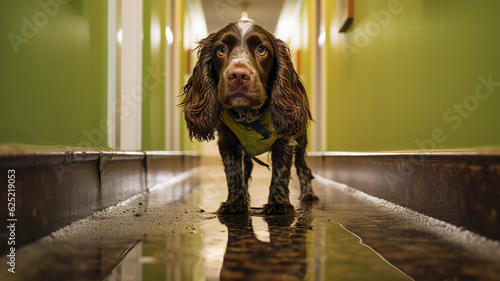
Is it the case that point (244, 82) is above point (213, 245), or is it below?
above

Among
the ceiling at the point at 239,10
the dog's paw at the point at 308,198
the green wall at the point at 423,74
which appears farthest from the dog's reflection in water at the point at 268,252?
the ceiling at the point at 239,10

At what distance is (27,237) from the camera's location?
114 cm

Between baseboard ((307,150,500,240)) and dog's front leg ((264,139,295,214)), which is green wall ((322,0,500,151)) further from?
dog's front leg ((264,139,295,214))

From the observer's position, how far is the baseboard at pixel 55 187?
1.08 metres

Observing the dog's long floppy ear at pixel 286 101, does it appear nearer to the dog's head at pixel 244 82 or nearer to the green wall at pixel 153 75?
the dog's head at pixel 244 82

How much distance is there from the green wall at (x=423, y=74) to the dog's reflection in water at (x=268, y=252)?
0.64 metres

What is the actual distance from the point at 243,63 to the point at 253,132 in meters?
0.34

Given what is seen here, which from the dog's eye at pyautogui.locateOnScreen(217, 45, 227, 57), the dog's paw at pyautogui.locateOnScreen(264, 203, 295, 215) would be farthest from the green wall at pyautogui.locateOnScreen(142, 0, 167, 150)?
the dog's paw at pyautogui.locateOnScreen(264, 203, 295, 215)

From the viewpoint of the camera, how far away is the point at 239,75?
1.69 meters

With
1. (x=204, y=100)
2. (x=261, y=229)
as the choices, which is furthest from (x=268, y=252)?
(x=204, y=100)

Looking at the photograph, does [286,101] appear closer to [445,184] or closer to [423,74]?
[423,74]

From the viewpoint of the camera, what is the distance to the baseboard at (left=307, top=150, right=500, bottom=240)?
118 centimetres

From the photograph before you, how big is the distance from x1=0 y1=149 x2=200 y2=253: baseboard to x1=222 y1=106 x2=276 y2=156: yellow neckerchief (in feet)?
1.92

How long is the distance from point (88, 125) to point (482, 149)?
1.65 meters
